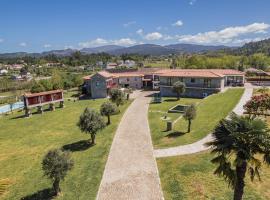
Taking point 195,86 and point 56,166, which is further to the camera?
point 195,86

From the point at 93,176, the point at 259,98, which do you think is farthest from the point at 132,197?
the point at 259,98

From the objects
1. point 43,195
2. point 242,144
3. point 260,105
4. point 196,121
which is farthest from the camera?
point 196,121

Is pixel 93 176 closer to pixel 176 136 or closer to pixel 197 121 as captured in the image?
pixel 176 136

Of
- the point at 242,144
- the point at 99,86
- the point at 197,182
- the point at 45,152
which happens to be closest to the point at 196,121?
the point at 197,182

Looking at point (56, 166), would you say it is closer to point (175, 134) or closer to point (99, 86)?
point (175, 134)

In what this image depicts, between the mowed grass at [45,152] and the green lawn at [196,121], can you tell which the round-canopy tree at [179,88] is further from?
the mowed grass at [45,152]

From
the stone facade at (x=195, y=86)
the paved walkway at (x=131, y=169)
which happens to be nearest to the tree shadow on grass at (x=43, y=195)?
the paved walkway at (x=131, y=169)

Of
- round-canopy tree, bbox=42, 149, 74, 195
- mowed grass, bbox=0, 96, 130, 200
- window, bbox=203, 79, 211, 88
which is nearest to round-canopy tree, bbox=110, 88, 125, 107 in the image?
mowed grass, bbox=0, 96, 130, 200
